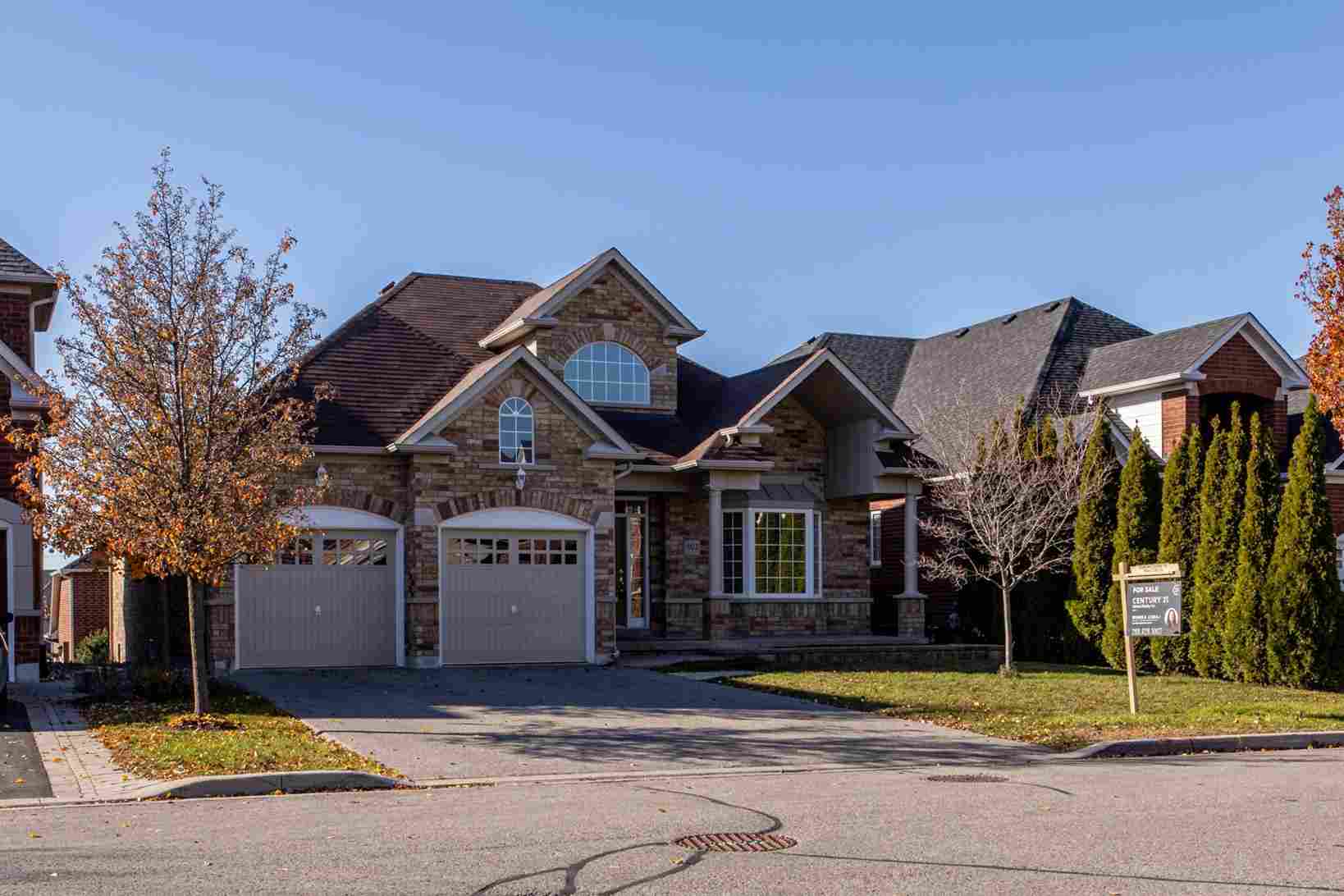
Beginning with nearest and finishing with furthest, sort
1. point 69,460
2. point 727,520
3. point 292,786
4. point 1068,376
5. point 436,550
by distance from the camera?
point 292,786
point 69,460
point 436,550
point 727,520
point 1068,376

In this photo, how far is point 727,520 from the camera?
28250 mm

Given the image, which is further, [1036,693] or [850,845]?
[1036,693]

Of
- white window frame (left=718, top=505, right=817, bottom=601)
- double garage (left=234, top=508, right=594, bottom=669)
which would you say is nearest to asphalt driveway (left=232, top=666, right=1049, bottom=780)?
double garage (left=234, top=508, right=594, bottom=669)

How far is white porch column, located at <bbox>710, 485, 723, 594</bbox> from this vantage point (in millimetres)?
26844

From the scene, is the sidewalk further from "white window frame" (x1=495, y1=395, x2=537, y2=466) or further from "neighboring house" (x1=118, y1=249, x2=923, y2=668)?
"white window frame" (x1=495, y1=395, x2=537, y2=466)

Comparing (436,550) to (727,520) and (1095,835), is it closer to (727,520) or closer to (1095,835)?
(727,520)

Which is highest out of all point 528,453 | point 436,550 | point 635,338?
point 635,338

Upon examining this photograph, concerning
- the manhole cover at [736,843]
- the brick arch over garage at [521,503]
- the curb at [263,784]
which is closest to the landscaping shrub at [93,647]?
the brick arch over garage at [521,503]

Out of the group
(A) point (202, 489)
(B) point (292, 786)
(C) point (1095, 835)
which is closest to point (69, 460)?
(A) point (202, 489)

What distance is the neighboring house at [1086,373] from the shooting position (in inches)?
1155

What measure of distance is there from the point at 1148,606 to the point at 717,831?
1044 centimetres

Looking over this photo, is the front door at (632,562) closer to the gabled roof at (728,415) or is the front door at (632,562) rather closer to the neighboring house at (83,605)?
the gabled roof at (728,415)

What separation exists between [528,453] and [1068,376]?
1359 centimetres

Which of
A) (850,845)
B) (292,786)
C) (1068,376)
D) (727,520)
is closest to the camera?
(850,845)
